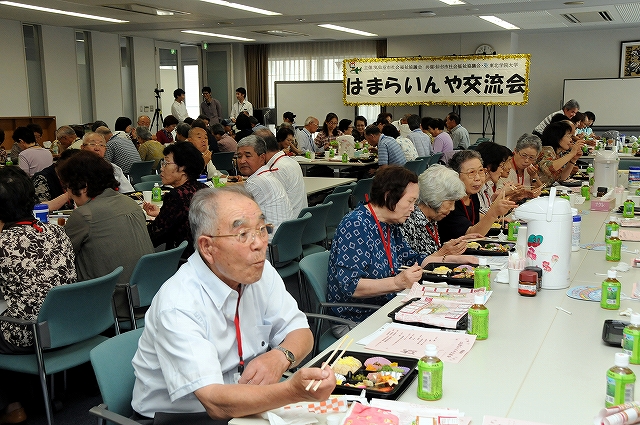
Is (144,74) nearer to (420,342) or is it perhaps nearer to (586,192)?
(586,192)

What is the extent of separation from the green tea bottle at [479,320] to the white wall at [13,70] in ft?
Answer: 35.7

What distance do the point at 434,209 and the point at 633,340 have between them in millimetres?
1621

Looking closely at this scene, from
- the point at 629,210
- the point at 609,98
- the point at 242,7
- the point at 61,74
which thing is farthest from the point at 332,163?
the point at 609,98

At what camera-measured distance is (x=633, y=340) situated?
2010mm

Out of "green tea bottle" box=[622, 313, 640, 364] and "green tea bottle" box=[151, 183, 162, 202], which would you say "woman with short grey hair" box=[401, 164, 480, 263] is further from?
"green tea bottle" box=[151, 183, 162, 202]

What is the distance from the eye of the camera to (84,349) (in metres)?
2.92

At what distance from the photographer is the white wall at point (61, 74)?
475 inches

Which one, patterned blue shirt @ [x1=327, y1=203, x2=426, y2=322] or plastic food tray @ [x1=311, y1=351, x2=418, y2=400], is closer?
plastic food tray @ [x1=311, y1=351, x2=418, y2=400]

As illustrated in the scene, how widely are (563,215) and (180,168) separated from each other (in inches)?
95.0

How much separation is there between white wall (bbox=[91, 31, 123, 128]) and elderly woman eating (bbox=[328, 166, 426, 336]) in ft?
37.0

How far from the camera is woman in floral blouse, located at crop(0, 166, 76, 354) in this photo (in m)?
2.85

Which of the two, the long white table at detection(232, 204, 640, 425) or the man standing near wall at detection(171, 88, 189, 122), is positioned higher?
the man standing near wall at detection(171, 88, 189, 122)

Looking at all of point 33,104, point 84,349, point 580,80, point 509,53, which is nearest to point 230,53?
point 33,104

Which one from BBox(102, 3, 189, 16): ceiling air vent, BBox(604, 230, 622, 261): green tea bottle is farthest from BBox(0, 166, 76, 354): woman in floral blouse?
BBox(102, 3, 189, 16): ceiling air vent
